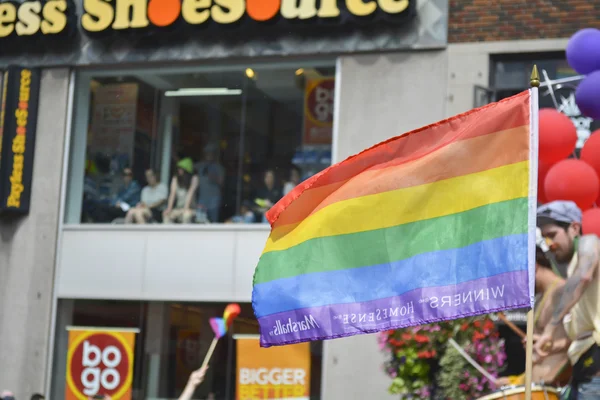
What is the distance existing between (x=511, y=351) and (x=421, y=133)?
8655mm

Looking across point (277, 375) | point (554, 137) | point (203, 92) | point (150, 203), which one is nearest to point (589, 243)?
point (554, 137)

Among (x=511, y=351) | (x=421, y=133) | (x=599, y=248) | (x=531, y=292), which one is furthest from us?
(x=511, y=351)

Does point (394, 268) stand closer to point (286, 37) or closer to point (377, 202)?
point (377, 202)

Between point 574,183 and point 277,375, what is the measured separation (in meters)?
6.19

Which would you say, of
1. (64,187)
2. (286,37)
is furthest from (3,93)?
(286,37)

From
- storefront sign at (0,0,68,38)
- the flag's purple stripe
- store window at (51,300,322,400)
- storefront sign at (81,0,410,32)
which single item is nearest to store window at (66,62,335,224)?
storefront sign at (81,0,410,32)

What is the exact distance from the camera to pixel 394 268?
6555mm

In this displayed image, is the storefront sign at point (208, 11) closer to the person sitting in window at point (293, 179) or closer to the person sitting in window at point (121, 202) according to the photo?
the person sitting in window at point (293, 179)

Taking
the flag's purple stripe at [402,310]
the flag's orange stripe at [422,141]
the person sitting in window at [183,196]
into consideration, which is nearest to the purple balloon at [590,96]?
the flag's orange stripe at [422,141]

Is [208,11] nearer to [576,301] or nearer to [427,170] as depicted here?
[576,301]

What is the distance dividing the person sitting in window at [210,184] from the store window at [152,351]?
144 centimetres

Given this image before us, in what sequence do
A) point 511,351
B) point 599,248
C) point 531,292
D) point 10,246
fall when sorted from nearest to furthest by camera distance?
point 531,292 → point 599,248 → point 511,351 → point 10,246

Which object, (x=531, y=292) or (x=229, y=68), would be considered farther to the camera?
(x=229, y=68)

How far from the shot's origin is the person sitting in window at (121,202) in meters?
17.9
